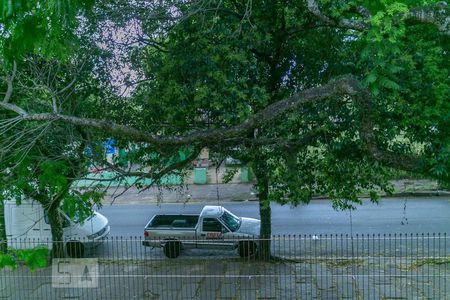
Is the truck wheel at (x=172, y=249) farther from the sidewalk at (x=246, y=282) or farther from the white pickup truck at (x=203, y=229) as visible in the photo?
the sidewalk at (x=246, y=282)

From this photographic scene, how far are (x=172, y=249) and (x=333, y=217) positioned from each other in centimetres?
875

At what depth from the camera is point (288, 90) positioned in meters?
11.9

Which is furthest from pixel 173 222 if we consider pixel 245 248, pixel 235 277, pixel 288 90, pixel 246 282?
pixel 288 90

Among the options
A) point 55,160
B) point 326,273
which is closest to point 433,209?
point 326,273

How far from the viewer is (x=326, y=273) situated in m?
12.6

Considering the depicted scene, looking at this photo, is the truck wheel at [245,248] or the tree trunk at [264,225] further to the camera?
the truck wheel at [245,248]

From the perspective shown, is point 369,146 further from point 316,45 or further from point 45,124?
point 45,124

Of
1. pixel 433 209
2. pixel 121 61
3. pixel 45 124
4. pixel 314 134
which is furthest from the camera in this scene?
pixel 433 209

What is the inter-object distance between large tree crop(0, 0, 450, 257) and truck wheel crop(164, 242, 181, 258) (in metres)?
2.68

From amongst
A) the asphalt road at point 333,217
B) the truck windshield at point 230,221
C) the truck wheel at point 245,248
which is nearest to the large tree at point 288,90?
the truck wheel at point 245,248

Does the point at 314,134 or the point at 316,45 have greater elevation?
the point at 316,45

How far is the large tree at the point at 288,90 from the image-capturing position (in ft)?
26.4

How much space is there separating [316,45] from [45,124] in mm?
6150

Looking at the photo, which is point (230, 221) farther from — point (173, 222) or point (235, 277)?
point (235, 277)
